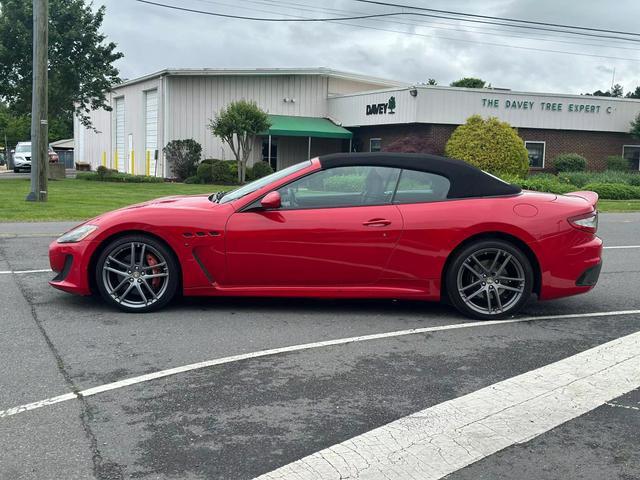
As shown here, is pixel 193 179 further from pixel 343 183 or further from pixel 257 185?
pixel 343 183

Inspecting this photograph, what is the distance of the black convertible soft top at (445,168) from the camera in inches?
249

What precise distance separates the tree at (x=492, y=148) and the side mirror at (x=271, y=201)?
74.3 feet

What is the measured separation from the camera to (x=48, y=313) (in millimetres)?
6242

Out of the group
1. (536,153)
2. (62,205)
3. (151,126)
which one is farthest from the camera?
(151,126)

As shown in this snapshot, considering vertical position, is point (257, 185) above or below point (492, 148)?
below

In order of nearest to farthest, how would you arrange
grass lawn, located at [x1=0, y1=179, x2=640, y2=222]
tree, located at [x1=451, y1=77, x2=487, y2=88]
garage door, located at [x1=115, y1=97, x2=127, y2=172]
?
grass lawn, located at [x1=0, y1=179, x2=640, y2=222]
garage door, located at [x1=115, y1=97, x2=127, y2=172]
tree, located at [x1=451, y1=77, x2=487, y2=88]

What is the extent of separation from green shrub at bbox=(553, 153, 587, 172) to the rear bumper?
28.2 meters

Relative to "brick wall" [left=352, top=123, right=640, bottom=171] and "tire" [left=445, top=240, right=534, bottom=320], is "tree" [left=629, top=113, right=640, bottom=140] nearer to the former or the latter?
"brick wall" [left=352, top=123, right=640, bottom=171]

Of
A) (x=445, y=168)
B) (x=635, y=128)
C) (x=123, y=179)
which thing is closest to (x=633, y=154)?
(x=635, y=128)

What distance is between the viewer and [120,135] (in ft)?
145

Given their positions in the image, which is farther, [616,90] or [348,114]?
[616,90]

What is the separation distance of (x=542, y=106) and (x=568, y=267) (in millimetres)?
28729

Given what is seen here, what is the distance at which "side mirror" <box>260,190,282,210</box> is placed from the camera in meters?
6.08

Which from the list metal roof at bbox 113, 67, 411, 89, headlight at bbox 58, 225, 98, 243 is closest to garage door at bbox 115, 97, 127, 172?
metal roof at bbox 113, 67, 411, 89
